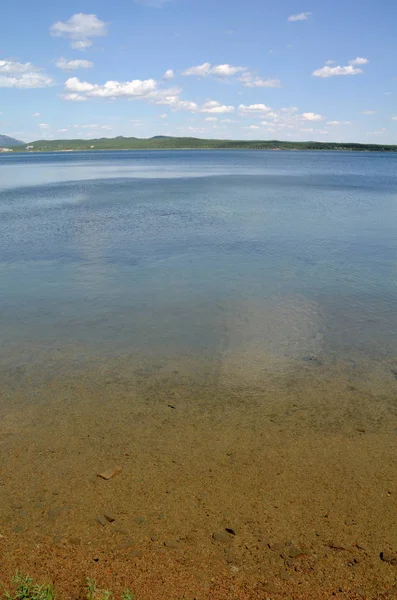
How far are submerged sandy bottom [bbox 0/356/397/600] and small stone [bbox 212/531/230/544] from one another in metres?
0.03

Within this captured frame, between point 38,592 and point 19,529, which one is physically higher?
point 38,592

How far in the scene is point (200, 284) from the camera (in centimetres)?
1648

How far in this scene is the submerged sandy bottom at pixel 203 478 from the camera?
18.3ft

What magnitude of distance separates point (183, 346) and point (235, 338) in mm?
1350

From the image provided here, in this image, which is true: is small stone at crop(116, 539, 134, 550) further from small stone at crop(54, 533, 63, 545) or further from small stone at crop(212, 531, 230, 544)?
small stone at crop(212, 531, 230, 544)

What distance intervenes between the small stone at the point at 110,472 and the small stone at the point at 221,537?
1878mm

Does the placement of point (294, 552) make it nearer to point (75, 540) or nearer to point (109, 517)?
point (109, 517)

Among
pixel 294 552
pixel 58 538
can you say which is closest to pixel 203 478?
pixel 294 552

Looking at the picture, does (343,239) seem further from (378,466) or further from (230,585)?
(230,585)

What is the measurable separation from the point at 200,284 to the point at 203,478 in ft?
32.3

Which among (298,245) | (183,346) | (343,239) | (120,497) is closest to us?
(120,497)

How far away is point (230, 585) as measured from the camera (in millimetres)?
5375

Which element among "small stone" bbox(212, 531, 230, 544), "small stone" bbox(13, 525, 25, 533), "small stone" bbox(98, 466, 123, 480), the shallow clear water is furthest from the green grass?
the shallow clear water

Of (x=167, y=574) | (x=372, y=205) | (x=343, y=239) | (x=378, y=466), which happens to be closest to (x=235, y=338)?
(x=378, y=466)
